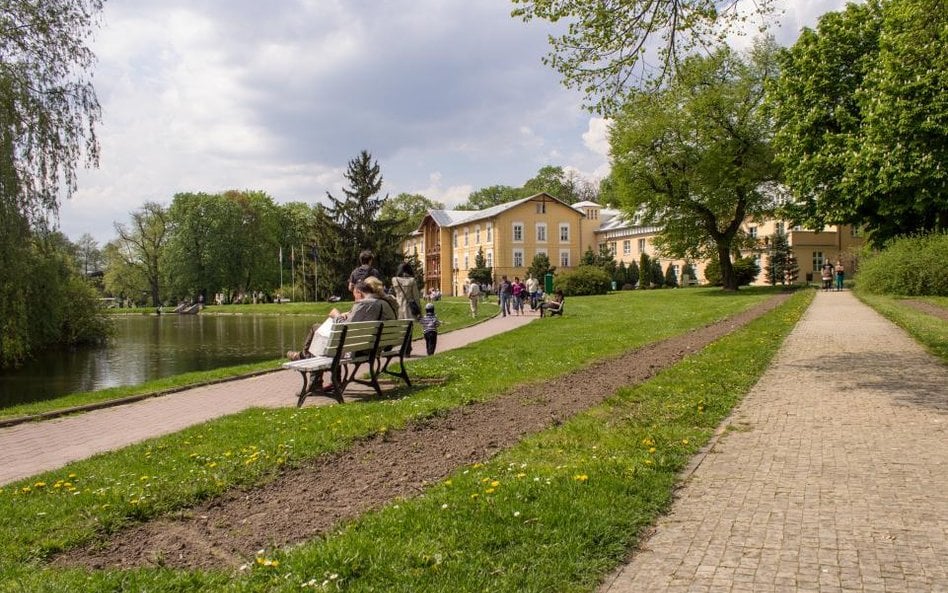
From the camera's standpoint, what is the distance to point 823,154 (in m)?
32.3

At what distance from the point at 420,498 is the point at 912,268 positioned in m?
31.2

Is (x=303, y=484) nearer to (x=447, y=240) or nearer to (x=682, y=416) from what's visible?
(x=682, y=416)

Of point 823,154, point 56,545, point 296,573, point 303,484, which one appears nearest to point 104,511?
point 56,545

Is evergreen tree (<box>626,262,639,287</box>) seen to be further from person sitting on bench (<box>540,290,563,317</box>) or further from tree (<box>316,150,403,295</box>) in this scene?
person sitting on bench (<box>540,290,563,317</box>)

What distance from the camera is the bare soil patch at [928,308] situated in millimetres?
19500

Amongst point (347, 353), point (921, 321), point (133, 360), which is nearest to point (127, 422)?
point (347, 353)

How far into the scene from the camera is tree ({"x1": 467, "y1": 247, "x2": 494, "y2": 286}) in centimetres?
7206

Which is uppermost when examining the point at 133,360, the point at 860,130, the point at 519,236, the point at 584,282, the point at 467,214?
the point at 467,214

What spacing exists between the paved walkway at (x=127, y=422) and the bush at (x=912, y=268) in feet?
89.5

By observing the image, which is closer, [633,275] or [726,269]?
[726,269]

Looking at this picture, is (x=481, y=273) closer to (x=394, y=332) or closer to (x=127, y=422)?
(x=394, y=332)

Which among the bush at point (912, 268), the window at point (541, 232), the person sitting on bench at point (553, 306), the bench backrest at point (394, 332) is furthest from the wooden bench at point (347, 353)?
the window at point (541, 232)

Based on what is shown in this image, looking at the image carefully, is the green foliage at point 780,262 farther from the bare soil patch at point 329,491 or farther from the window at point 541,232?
the bare soil patch at point 329,491

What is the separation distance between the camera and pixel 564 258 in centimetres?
7912
